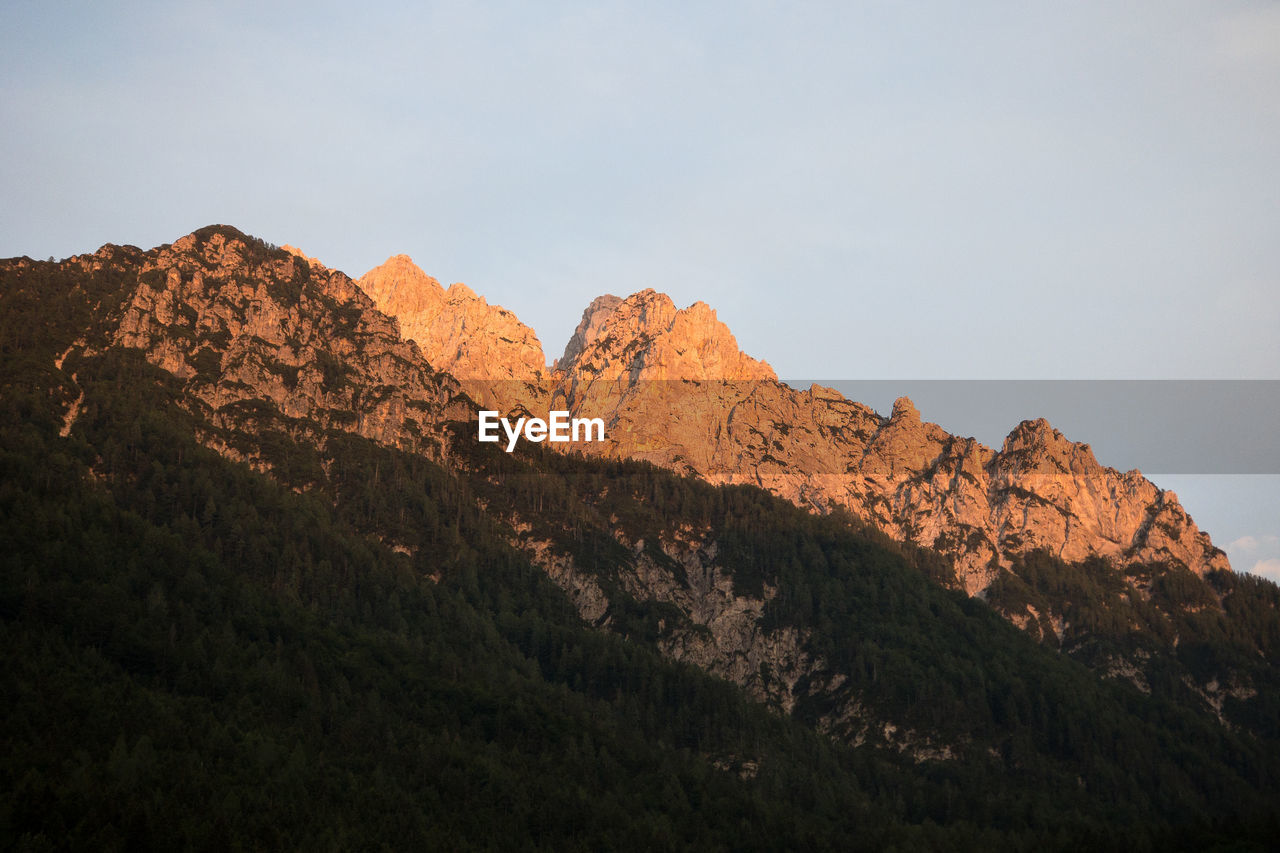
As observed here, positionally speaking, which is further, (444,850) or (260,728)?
(260,728)

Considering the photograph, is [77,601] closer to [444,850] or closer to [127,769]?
[127,769]

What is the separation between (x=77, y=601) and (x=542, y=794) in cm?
7734

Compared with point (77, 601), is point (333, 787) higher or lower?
lower

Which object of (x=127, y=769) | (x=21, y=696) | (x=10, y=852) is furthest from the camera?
(x=21, y=696)

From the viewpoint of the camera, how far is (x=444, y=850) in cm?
16612

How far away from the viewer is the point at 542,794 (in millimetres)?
186250

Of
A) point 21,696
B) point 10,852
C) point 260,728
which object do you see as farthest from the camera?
point 260,728

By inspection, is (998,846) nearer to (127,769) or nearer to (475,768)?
(475,768)

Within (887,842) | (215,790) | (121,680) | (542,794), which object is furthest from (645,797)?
(121,680)

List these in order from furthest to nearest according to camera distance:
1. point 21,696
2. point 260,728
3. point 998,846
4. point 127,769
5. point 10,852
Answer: point 998,846
point 260,728
point 21,696
point 127,769
point 10,852

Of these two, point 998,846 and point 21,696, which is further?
point 998,846

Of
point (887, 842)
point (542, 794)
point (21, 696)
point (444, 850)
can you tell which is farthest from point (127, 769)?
point (887, 842)

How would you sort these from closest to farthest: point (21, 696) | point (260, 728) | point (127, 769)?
point (127, 769)
point (21, 696)
point (260, 728)

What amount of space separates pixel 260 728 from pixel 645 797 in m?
57.9
